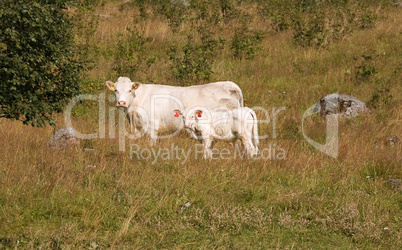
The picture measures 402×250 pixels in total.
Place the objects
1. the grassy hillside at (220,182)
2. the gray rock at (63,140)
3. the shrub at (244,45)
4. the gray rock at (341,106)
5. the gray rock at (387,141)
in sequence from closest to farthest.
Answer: the grassy hillside at (220,182)
the gray rock at (63,140)
the gray rock at (387,141)
the gray rock at (341,106)
the shrub at (244,45)

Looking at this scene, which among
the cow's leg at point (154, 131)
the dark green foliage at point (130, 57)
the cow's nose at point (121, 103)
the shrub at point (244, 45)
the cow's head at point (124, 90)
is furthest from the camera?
the shrub at point (244, 45)

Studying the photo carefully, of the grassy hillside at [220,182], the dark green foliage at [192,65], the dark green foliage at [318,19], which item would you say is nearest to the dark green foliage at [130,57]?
the grassy hillside at [220,182]

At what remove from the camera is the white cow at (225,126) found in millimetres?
9508

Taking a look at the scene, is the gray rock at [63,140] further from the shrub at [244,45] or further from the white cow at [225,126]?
the shrub at [244,45]

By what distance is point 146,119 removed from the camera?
11.4 metres

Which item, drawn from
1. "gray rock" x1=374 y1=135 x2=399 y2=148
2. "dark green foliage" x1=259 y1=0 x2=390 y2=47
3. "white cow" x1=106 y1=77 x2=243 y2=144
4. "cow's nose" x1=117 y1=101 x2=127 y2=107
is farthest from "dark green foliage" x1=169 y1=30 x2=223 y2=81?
"gray rock" x1=374 y1=135 x2=399 y2=148

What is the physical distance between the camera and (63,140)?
10078 mm

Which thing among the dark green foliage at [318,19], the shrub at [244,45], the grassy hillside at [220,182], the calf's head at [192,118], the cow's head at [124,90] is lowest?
the grassy hillside at [220,182]

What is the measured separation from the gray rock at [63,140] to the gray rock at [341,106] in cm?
618

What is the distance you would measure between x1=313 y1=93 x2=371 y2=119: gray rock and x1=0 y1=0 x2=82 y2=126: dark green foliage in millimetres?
6610

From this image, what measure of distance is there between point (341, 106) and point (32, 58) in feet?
26.3

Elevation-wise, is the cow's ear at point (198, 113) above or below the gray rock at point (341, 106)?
below

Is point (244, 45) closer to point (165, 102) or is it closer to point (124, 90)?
point (165, 102)

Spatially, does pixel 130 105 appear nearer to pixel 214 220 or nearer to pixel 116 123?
pixel 116 123
